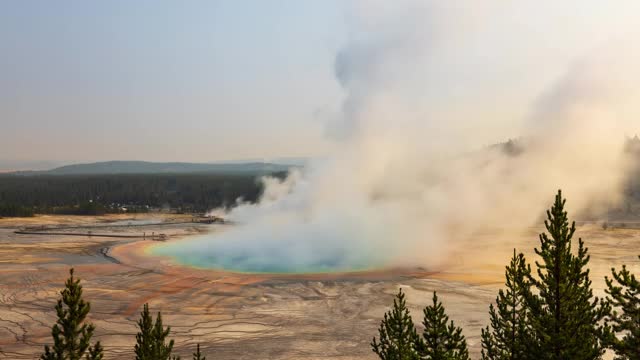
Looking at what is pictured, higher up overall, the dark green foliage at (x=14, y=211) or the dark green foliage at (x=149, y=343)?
the dark green foliage at (x=14, y=211)

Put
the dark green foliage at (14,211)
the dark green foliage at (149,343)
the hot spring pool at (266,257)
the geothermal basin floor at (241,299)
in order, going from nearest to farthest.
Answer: the dark green foliage at (149,343) < the geothermal basin floor at (241,299) < the hot spring pool at (266,257) < the dark green foliage at (14,211)

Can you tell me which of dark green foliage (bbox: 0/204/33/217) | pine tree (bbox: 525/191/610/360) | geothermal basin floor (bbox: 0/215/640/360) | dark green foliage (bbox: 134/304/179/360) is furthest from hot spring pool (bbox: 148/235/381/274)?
dark green foliage (bbox: 0/204/33/217)

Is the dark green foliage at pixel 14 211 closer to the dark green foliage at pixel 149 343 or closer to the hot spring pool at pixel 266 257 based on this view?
the hot spring pool at pixel 266 257

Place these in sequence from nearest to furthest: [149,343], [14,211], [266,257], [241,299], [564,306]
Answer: [564,306], [149,343], [241,299], [266,257], [14,211]

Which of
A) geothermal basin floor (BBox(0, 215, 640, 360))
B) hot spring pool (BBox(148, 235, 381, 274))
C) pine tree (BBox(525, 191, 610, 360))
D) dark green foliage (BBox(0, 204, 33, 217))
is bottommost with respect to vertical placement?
geothermal basin floor (BBox(0, 215, 640, 360))

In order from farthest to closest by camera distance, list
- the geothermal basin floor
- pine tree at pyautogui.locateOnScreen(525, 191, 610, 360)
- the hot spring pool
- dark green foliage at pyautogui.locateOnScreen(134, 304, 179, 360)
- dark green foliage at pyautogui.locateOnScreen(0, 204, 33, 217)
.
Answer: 1. dark green foliage at pyautogui.locateOnScreen(0, 204, 33, 217)
2. the hot spring pool
3. the geothermal basin floor
4. dark green foliage at pyautogui.locateOnScreen(134, 304, 179, 360)
5. pine tree at pyautogui.locateOnScreen(525, 191, 610, 360)

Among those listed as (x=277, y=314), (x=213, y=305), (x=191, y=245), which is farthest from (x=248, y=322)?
(x=191, y=245)

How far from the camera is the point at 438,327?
12477 mm

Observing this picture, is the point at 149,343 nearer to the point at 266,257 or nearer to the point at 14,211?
the point at 266,257

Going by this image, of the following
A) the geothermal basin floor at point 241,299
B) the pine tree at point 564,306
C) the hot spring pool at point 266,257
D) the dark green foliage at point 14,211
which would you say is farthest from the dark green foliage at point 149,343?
the dark green foliage at point 14,211

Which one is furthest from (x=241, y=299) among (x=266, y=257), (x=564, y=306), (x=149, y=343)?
(x=564, y=306)

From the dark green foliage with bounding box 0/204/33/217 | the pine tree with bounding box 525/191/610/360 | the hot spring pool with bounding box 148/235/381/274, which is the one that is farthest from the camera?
the dark green foliage with bounding box 0/204/33/217

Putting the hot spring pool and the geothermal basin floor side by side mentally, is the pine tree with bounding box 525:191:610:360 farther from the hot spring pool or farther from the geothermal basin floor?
the hot spring pool

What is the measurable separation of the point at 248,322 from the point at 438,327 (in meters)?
20.4
